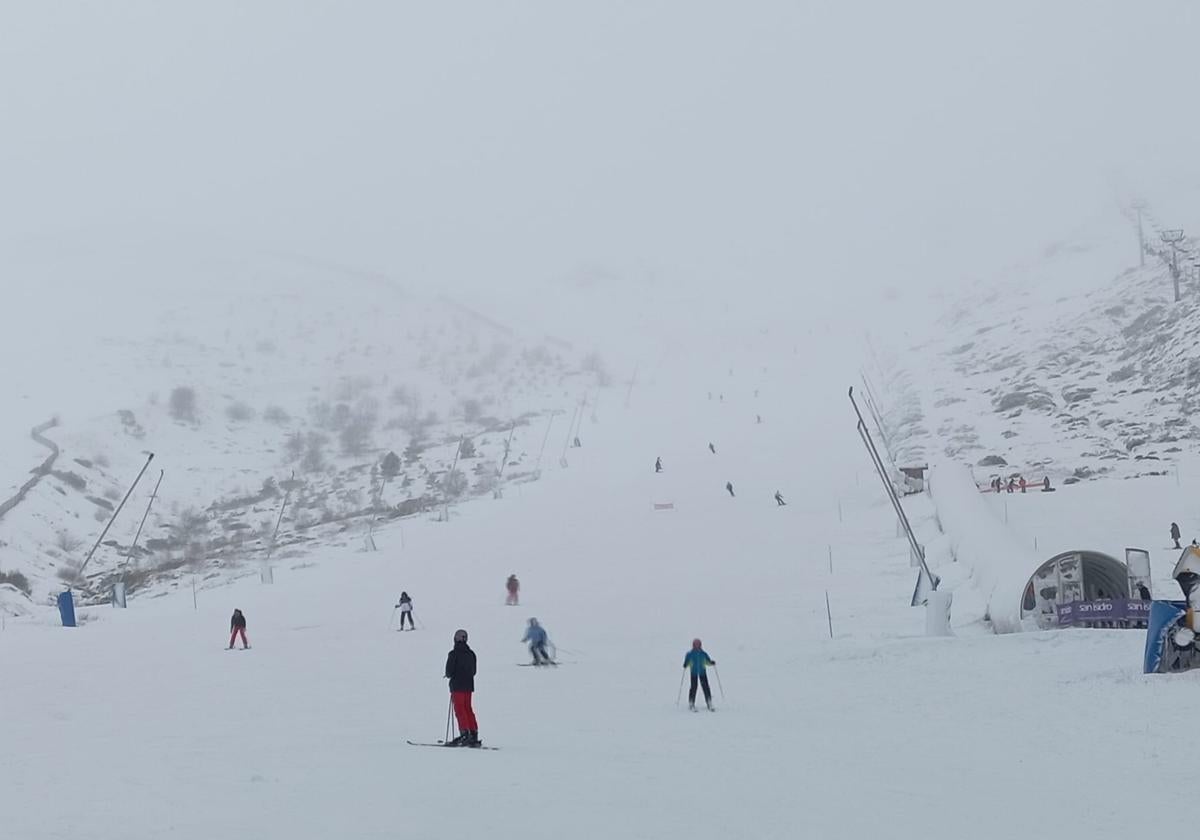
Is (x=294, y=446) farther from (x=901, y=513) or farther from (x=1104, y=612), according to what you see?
(x=1104, y=612)

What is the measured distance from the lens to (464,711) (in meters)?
14.5

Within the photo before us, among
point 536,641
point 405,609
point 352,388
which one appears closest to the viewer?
point 536,641

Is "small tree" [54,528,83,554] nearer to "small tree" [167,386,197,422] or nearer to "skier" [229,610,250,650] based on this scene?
"small tree" [167,386,197,422]

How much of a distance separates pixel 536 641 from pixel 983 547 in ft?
44.5

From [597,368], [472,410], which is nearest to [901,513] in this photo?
[472,410]

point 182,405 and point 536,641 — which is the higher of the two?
point 182,405

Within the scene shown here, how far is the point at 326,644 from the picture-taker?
26859mm

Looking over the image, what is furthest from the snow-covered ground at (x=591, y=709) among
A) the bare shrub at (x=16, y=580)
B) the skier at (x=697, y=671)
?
the bare shrub at (x=16, y=580)

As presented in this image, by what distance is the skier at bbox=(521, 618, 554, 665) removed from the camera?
23094 mm

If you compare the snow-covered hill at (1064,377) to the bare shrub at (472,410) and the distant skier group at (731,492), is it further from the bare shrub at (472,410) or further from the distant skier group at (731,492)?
the bare shrub at (472,410)

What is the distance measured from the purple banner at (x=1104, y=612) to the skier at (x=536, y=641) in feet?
29.8

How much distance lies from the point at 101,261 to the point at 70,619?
387 feet

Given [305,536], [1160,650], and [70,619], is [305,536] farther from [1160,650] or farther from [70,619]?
[1160,650]

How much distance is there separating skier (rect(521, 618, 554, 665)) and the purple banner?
910cm
